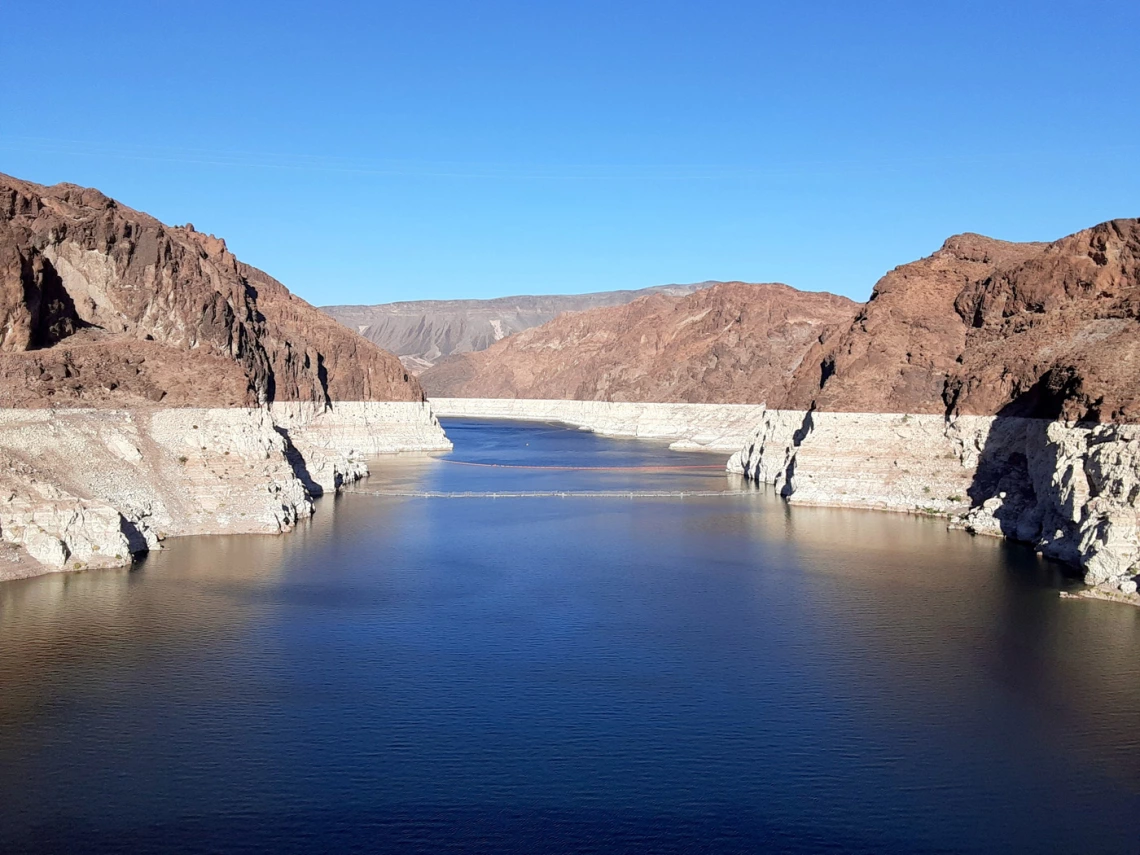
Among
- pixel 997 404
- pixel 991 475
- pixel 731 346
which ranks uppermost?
pixel 731 346

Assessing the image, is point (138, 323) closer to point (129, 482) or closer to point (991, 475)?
point (129, 482)

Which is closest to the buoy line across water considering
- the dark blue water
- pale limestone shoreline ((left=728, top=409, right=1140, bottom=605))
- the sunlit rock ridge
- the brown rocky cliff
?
the sunlit rock ridge

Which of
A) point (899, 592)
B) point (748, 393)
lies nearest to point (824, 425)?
point (899, 592)

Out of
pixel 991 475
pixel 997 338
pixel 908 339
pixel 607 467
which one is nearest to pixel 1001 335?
pixel 997 338

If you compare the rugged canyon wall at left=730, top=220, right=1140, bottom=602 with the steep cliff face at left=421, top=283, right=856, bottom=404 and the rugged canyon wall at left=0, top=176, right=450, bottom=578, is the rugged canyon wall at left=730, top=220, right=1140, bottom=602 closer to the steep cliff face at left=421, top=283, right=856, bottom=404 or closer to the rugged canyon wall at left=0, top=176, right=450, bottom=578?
the rugged canyon wall at left=0, top=176, right=450, bottom=578

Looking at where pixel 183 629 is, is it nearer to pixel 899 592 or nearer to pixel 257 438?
pixel 257 438

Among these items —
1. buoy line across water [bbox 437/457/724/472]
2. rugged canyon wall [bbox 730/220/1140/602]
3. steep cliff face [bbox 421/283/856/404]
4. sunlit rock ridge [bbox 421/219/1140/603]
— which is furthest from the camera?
steep cliff face [bbox 421/283/856/404]
